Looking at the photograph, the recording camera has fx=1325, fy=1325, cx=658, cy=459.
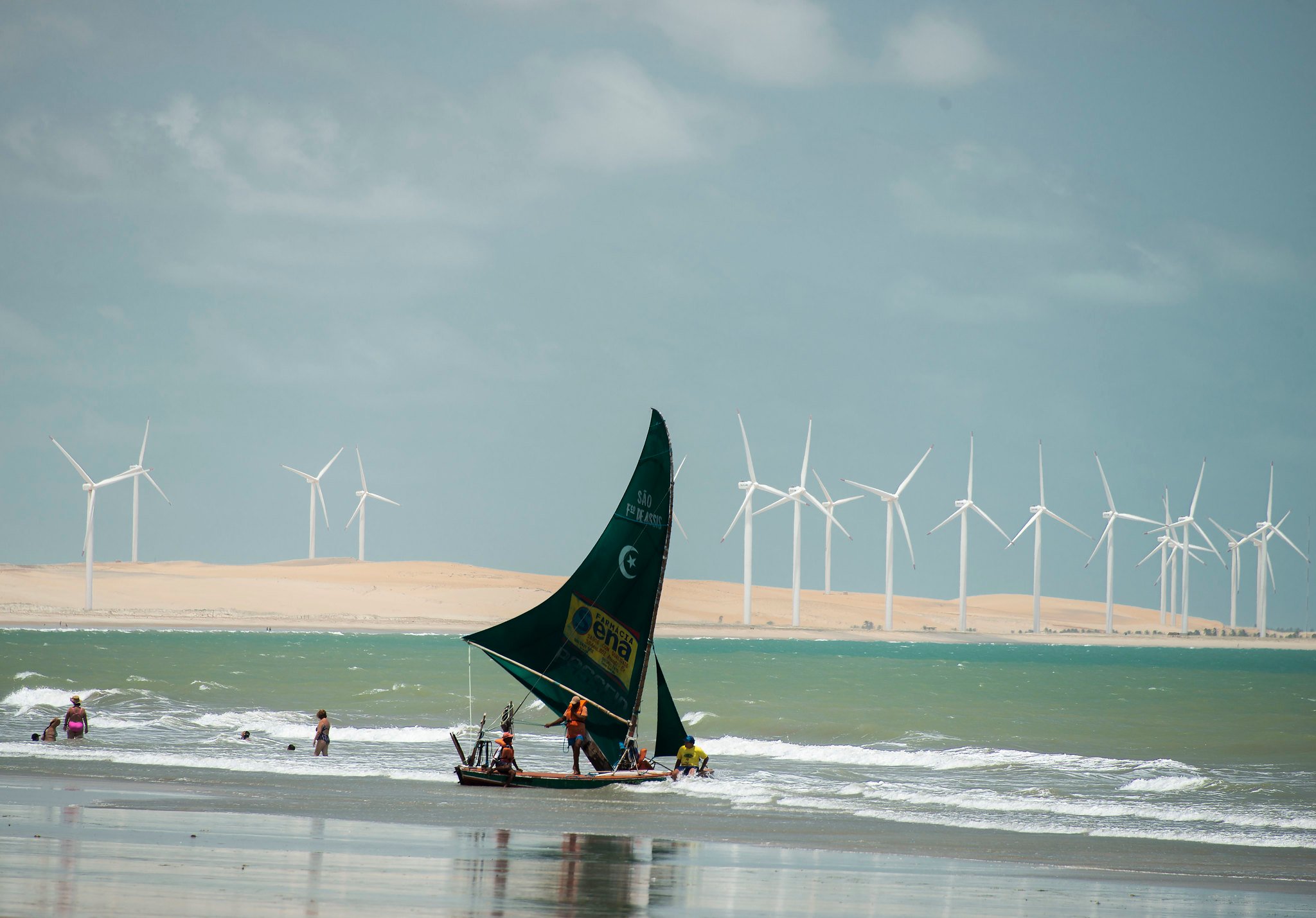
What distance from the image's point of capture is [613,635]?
27.5 meters

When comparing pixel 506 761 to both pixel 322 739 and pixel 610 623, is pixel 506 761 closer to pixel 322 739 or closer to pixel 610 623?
pixel 610 623

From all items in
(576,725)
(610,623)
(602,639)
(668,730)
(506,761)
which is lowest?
(506,761)

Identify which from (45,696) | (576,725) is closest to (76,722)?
(45,696)

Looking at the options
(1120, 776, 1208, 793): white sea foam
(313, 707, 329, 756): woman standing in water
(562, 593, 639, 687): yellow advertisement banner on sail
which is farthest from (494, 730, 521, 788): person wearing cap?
(1120, 776, 1208, 793): white sea foam

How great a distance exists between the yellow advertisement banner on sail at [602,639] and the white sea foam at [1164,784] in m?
11.2

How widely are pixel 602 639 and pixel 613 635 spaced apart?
0.25 metres

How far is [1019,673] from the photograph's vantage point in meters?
83.3

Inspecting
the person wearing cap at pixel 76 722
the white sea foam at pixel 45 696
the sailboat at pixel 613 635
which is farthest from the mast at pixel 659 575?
the white sea foam at pixel 45 696

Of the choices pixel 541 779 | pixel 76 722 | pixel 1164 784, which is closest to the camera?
pixel 541 779

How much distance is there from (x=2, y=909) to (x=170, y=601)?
135 meters

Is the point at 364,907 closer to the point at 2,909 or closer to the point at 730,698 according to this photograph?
the point at 2,909

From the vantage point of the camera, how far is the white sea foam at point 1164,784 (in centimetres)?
2883

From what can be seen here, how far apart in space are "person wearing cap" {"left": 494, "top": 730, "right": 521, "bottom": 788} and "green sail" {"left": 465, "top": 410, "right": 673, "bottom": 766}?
1.42 m

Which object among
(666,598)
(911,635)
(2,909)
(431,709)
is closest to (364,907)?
(2,909)
